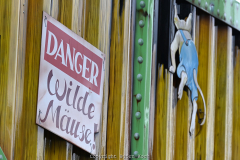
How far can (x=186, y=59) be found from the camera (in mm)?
2551

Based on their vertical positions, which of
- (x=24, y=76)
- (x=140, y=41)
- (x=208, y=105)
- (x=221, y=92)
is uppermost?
(x=140, y=41)

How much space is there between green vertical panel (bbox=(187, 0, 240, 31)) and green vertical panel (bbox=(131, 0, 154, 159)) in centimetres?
60

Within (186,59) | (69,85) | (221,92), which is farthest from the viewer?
(221,92)

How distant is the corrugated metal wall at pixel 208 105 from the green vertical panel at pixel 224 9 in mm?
60

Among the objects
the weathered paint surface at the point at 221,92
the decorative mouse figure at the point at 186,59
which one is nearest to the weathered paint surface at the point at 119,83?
the decorative mouse figure at the point at 186,59

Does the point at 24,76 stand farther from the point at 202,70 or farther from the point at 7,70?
the point at 202,70

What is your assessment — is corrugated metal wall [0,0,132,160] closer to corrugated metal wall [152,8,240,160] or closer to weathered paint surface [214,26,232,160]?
corrugated metal wall [152,8,240,160]

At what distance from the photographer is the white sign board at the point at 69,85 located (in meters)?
1.61

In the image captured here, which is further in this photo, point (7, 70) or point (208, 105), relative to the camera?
point (208, 105)

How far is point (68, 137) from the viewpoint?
1713mm

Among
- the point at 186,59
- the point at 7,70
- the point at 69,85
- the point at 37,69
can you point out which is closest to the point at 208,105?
the point at 186,59

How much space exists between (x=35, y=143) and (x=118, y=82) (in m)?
0.65

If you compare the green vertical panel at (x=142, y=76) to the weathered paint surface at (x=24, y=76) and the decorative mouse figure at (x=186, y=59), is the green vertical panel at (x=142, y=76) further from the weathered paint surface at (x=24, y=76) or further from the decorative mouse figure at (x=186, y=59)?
the weathered paint surface at (x=24, y=76)

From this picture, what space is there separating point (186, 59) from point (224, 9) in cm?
83
